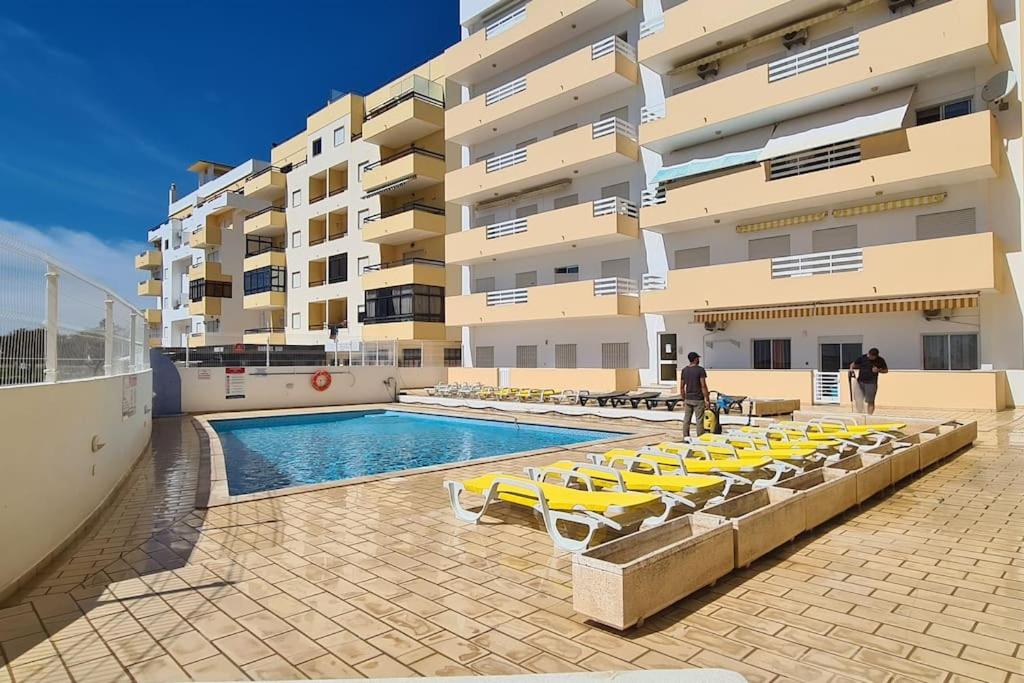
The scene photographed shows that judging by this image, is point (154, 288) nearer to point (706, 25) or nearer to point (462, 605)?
point (706, 25)

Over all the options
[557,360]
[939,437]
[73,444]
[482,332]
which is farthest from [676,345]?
[73,444]

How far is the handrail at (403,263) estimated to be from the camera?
33625 mm

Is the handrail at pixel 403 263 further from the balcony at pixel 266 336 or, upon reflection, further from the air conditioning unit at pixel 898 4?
the air conditioning unit at pixel 898 4

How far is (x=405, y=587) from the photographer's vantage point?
4895 mm

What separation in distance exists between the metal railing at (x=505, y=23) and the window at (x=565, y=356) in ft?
49.9

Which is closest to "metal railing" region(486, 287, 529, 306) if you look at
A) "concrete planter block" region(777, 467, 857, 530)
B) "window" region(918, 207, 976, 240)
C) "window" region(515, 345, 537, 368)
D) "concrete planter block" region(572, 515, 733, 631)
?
"window" region(515, 345, 537, 368)

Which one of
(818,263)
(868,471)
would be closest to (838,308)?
(818,263)

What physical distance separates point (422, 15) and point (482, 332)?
23.6m

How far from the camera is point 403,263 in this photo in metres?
34.4

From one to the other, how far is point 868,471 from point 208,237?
51382 mm

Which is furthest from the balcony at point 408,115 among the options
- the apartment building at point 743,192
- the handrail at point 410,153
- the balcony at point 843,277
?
the balcony at point 843,277

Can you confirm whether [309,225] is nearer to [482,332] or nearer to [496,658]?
[482,332]

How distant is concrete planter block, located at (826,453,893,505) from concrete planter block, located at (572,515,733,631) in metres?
3.19

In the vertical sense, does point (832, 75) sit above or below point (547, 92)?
below
